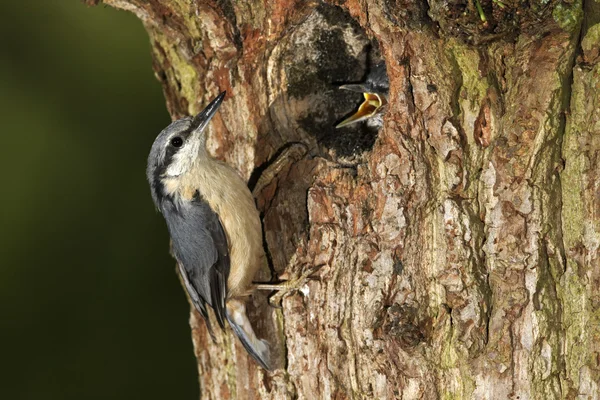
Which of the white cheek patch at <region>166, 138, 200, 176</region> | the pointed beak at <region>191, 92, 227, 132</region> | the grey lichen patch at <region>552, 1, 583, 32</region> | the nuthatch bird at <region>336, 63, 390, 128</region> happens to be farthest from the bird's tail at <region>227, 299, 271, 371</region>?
the grey lichen patch at <region>552, 1, 583, 32</region>

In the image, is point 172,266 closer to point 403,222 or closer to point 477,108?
point 403,222

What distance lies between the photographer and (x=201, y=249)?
3.28 meters

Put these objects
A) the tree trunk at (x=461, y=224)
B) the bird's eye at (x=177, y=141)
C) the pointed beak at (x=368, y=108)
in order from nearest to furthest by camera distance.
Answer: the tree trunk at (x=461, y=224), the bird's eye at (x=177, y=141), the pointed beak at (x=368, y=108)

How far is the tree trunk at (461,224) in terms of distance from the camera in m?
2.29

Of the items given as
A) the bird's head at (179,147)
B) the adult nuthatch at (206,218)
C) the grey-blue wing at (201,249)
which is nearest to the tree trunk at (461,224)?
the adult nuthatch at (206,218)

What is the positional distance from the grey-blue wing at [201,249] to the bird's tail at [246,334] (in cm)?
12

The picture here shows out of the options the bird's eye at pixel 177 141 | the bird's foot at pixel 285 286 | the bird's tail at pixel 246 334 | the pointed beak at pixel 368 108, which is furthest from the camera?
the pointed beak at pixel 368 108

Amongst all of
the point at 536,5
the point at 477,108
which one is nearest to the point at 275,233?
the point at 477,108

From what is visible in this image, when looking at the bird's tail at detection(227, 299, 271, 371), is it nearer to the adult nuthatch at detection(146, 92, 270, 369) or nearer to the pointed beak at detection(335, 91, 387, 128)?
the adult nuthatch at detection(146, 92, 270, 369)

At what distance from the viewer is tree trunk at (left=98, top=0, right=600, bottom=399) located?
2.29 metres

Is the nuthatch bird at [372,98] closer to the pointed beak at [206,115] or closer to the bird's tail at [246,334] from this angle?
the pointed beak at [206,115]

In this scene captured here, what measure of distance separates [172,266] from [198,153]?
1.58m

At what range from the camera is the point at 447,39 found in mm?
2377

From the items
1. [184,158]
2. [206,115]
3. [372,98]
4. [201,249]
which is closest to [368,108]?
[372,98]
